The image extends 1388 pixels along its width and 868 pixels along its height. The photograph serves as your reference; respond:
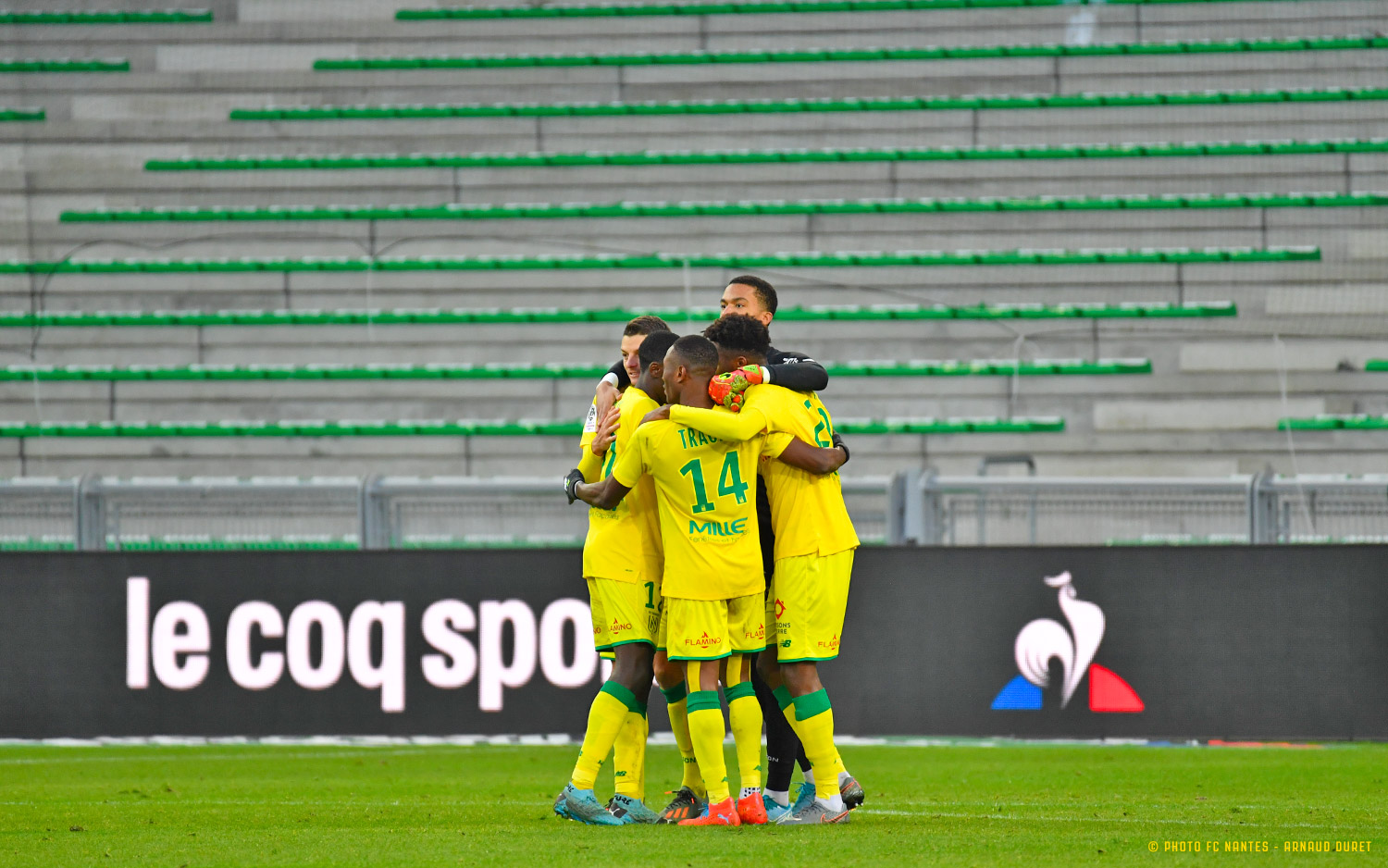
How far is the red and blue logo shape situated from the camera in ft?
30.5

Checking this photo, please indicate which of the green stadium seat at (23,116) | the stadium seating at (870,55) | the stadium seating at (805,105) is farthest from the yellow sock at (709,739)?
the green stadium seat at (23,116)

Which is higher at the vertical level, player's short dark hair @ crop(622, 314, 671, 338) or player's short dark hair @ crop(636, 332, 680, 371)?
player's short dark hair @ crop(622, 314, 671, 338)

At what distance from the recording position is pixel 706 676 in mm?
5543

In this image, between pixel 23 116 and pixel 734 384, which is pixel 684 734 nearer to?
pixel 734 384

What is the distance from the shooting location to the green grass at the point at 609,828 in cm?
479

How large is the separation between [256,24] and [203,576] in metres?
9.58

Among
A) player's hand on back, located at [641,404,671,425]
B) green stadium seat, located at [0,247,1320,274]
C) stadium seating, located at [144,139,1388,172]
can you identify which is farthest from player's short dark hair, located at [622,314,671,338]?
stadium seating, located at [144,139,1388,172]

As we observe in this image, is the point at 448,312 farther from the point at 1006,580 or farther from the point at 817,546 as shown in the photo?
the point at 817,546

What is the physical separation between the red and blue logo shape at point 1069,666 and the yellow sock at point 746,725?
4.08 metres

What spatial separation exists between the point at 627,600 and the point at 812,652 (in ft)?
2.39

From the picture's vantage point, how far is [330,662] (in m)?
9.58

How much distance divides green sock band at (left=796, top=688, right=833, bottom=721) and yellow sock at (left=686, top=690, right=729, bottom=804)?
0.30m

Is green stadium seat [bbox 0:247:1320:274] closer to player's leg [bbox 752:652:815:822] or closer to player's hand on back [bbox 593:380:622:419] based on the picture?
player's hand on back [bbox 593:380:622:419]

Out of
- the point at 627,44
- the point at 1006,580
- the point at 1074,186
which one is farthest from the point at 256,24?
the point at 1006,580
